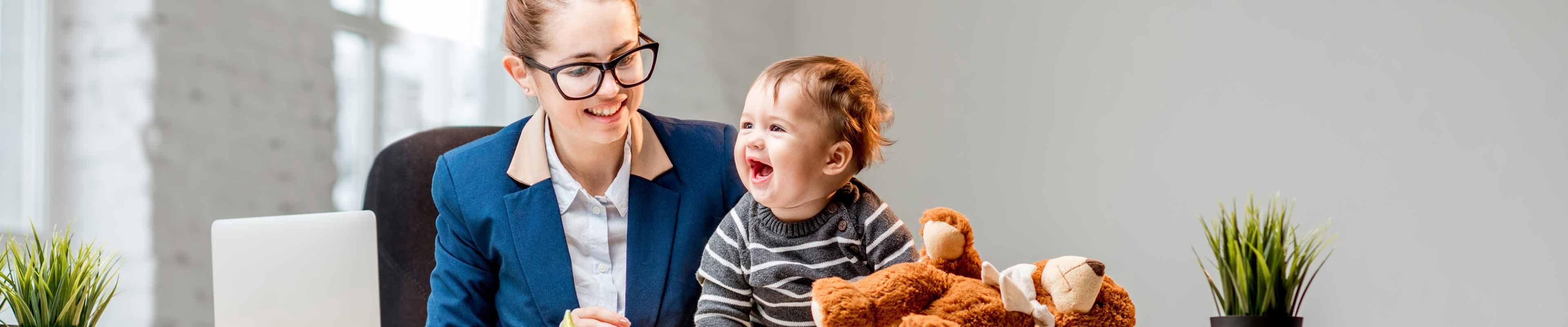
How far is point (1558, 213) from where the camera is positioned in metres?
2.73

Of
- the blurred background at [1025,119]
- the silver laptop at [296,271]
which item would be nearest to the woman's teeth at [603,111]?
the silver laptop at [296,271]

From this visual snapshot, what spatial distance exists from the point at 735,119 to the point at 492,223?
2.75m

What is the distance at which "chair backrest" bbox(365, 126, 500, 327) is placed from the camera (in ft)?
6.84

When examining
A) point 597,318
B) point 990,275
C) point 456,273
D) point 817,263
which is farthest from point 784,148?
point 456,273

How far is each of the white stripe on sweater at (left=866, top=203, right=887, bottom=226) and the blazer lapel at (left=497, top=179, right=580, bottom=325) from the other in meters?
0.48

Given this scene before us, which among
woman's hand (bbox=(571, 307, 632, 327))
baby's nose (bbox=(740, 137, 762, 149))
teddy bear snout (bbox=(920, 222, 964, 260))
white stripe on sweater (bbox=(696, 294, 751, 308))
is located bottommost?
woman's hand (bbox=(571, 307, 632, 327))

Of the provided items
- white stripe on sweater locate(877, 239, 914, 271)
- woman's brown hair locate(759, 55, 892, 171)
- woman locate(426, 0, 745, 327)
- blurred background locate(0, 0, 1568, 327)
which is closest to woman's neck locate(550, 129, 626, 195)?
woman locate(426, 0, 745, 327)

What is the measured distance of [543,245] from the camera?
4.65 ft

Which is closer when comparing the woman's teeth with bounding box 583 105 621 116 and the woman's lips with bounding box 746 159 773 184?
the woman's lips with bounding box 746 159 773 184

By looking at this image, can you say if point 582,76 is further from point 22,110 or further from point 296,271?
point 22,110

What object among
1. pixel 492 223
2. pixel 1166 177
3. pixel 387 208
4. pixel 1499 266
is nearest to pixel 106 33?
pixel 387 208

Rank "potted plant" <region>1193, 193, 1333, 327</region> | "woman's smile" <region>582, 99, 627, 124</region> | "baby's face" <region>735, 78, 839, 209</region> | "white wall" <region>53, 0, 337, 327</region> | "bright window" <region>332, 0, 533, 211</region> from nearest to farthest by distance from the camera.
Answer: "baby's face" <region>735, 78, 839, 209</region> → "woman's smile" <region>582, 99, 627, 124</region> → "potted plant" <region>1193, 193, 1333, 327</region> → "white wall" <region>53, 0, 337, 327</region> → "bright window" <region>332, 0, 533, 211</region>

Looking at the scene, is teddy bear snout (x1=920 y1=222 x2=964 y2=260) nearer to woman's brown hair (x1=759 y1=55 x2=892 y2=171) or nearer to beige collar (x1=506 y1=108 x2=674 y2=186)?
woman's brown hair (x1=759 y1=55 x2=892 y2=171)

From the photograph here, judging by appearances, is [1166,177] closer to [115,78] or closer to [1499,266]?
[1499,266]
